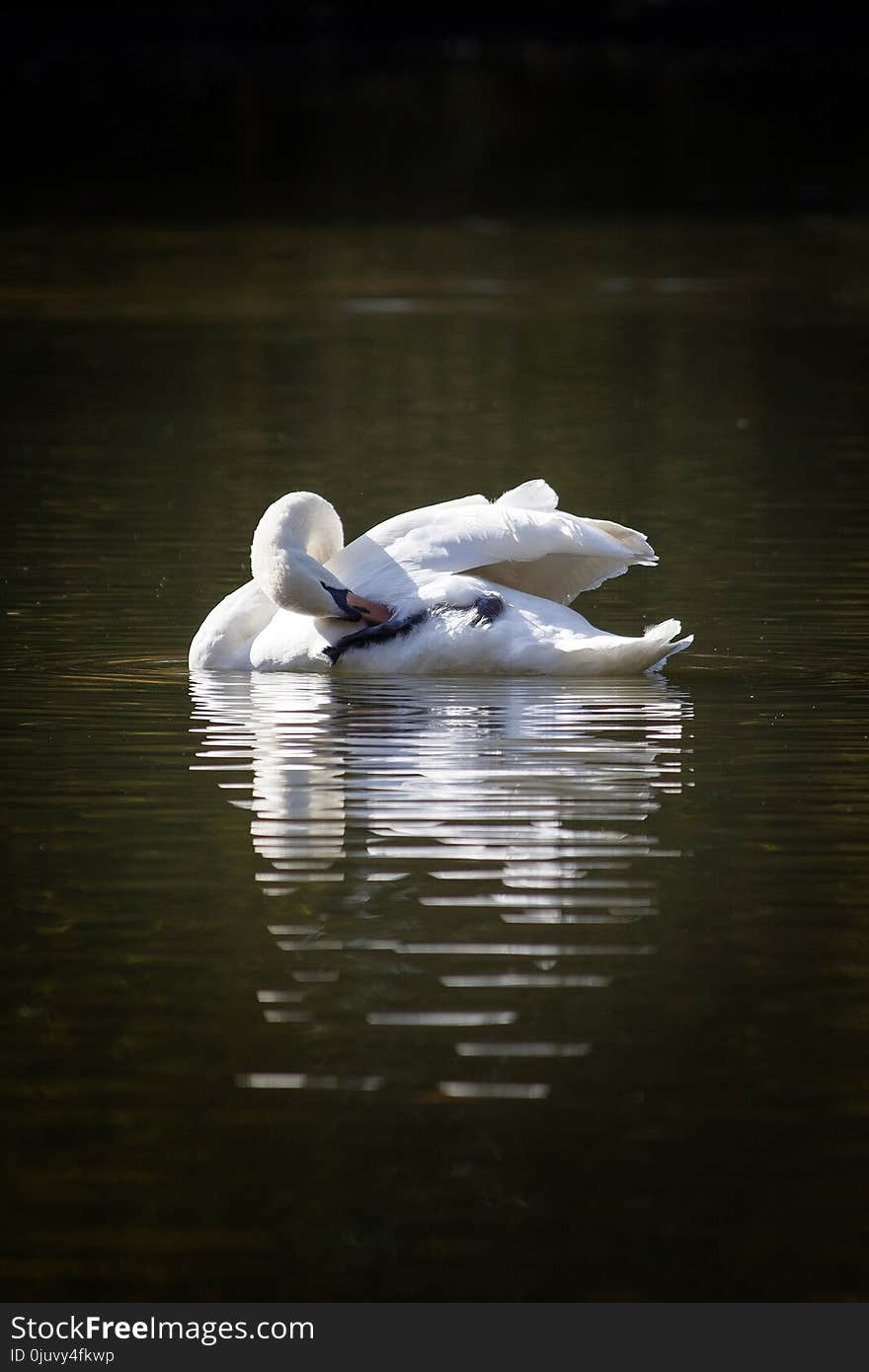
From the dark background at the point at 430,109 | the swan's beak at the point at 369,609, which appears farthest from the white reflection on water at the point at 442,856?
the dark background at the point at 430,109

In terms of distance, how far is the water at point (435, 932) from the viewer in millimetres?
5684

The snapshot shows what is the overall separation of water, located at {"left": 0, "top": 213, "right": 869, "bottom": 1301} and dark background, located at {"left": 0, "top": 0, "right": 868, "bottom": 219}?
86.8ft

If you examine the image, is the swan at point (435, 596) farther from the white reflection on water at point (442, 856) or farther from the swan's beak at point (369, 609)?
the white reflection on water at point (442, 856)

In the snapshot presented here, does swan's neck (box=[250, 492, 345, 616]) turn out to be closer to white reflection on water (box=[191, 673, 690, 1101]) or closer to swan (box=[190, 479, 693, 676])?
swan (box=[190, 479, 693, 676])

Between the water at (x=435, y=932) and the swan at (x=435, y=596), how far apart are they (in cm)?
17

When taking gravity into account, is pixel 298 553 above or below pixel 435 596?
above

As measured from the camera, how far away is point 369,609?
1050 centimetres

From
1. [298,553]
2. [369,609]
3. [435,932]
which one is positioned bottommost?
[435,932]

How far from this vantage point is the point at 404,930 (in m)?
7.42

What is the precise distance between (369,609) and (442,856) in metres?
2.45

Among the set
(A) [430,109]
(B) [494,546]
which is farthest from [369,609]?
(A) [430,109]

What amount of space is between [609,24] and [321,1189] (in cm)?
7760

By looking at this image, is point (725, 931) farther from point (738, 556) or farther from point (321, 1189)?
point (738, 556)

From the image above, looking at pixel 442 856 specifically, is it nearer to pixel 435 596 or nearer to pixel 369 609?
pixel 435 596
